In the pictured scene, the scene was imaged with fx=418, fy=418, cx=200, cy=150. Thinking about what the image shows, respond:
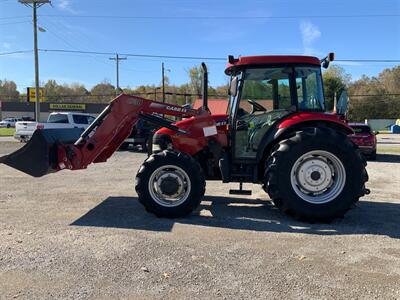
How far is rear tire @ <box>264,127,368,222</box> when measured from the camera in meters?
6.42

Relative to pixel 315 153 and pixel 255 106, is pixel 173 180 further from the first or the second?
pixel 315 153

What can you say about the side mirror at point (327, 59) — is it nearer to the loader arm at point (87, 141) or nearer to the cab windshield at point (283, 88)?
the cab windshield at point (283, 88)

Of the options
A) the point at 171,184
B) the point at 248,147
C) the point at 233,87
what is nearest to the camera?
the point at 171,184

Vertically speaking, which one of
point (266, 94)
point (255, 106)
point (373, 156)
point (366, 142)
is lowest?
point (373, 156)

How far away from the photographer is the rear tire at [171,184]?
6637mm

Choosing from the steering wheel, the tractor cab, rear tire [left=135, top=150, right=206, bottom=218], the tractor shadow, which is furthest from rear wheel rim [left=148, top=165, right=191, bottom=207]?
the steering wheel

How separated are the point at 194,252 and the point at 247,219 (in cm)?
185

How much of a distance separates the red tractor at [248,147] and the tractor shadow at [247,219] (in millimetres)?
234

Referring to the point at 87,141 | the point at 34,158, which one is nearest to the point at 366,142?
the point at 87,141

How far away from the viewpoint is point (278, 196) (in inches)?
255

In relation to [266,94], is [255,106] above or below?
below

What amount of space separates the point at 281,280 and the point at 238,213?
115 inches

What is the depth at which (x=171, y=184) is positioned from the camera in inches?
264

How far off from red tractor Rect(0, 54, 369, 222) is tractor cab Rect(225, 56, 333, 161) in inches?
0.7
